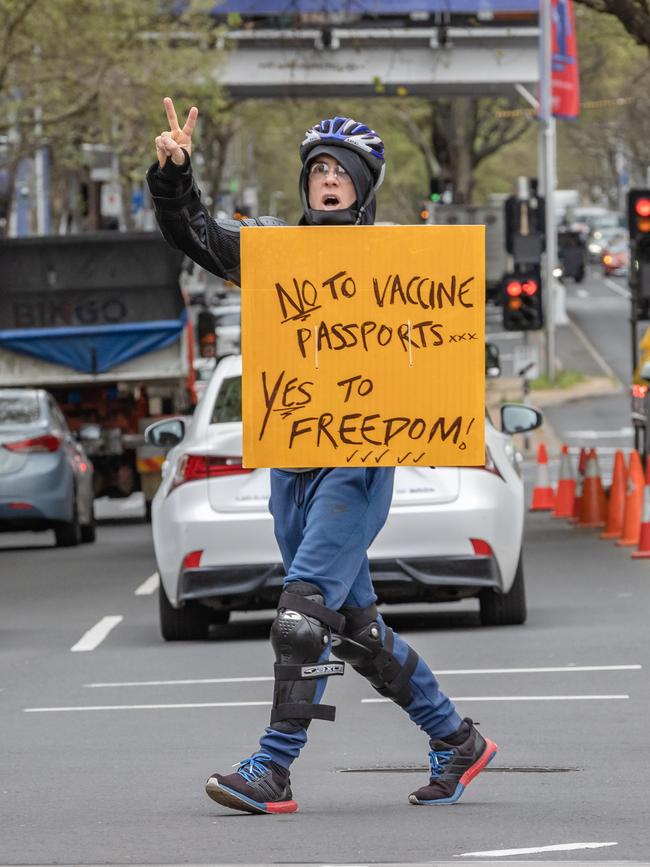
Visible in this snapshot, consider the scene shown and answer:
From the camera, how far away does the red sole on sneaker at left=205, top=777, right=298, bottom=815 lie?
650cm

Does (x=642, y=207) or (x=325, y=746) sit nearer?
(x=325, y=746)

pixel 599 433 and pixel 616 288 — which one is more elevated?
pixel 599 433

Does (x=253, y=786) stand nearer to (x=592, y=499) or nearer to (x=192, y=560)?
(x=192, y=560)

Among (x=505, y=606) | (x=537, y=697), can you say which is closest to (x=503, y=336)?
(x=505, y=606)

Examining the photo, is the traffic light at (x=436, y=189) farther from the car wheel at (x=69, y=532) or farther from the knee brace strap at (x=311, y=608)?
the knee brace strap at (x=311, y=608)

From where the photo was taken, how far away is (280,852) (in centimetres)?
604

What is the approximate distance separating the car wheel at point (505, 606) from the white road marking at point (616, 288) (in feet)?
223

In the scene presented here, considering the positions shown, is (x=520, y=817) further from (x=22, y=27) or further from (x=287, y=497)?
(x=22, y=27)

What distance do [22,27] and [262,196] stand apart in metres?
98.6

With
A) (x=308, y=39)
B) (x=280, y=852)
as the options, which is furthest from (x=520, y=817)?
(x=308, y=39)

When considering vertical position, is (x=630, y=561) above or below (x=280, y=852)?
below

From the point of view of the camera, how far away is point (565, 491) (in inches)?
906

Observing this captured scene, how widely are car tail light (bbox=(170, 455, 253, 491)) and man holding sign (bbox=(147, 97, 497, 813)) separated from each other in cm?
542

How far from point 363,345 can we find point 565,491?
Answer: 642 inches
